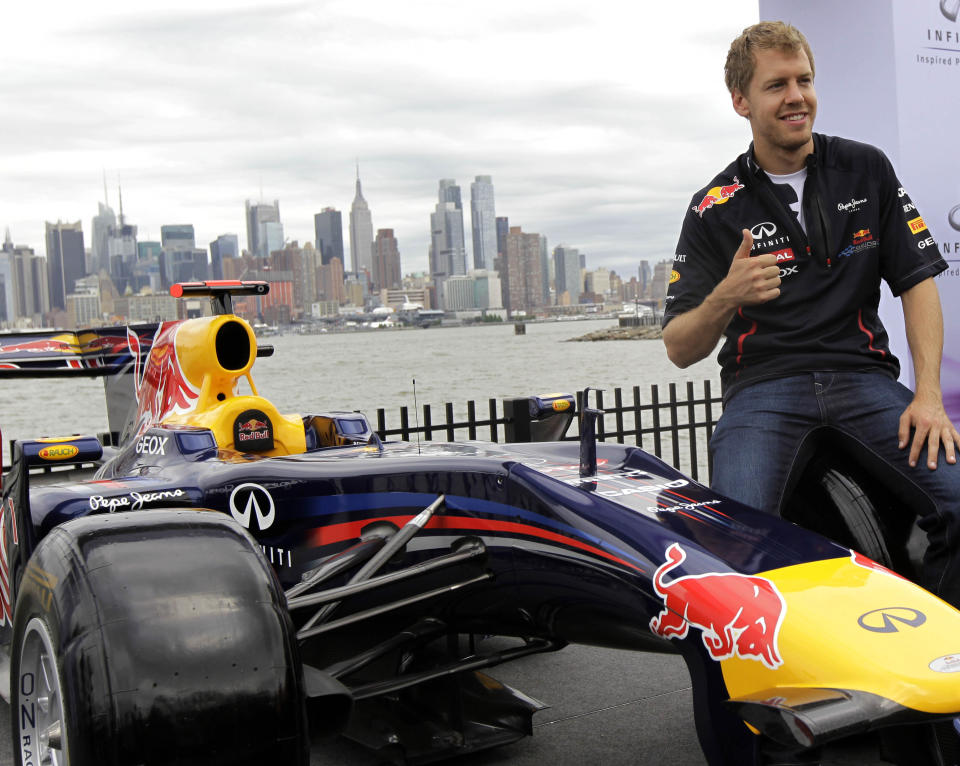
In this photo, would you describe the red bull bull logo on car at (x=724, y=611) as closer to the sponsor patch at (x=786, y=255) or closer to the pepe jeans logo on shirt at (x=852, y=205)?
the sponsor patch at (x=786, y=255)

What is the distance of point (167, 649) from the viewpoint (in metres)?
2.58

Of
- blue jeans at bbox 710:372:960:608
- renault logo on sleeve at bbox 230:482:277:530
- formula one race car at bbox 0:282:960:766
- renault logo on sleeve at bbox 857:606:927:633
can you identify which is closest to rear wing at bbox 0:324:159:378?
formula one race car at bbox 0:282:960:766

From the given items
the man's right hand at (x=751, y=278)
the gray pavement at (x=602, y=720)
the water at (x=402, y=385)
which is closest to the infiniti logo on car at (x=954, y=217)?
the gray pavement at (x=602, y=720)

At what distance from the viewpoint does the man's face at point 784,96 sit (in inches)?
137

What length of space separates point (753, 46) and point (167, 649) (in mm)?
2551

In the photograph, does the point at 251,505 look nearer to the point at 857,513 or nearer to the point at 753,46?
the point at 857,513

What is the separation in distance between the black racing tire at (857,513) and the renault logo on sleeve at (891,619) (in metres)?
0.84

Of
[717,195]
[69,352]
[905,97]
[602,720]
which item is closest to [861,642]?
[717,195]

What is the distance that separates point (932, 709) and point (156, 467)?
3.48 m

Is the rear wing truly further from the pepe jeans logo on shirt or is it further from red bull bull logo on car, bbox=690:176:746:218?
the pepe jeans logo on shirt

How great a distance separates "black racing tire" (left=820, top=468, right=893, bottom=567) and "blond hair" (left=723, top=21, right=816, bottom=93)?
52.0 inches

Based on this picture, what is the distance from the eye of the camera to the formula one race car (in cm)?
253

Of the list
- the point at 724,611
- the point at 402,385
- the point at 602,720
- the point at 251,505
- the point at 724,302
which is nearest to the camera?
the point at 724,611

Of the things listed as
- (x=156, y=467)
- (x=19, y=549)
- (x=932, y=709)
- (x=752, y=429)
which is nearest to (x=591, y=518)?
(x=752, y=429)
